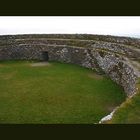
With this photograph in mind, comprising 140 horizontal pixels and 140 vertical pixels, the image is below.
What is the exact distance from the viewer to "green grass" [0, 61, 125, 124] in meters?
20.6

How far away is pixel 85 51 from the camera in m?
35.2

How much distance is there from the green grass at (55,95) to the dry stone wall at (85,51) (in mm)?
1143

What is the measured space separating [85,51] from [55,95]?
11306mm

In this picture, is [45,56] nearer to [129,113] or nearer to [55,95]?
[55,95]

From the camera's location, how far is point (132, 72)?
24438 mm

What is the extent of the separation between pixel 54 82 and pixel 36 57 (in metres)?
11.3

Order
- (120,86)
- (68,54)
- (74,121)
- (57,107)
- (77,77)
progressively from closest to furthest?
(74,121)
(57,107)
(120,86)
(77,77)
(68,54)

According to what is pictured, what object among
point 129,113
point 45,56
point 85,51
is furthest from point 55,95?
point 45,56

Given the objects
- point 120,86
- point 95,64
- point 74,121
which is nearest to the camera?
point 74,121

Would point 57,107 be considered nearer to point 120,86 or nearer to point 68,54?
point 120,86

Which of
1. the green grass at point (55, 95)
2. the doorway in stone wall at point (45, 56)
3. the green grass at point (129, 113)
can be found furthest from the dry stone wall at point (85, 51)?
the green grass at point (129, 113)

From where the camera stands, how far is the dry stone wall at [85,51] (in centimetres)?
2866

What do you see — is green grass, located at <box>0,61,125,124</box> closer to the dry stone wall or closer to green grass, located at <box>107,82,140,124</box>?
the dry stone wall

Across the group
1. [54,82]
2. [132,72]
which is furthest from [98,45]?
[132,72]
